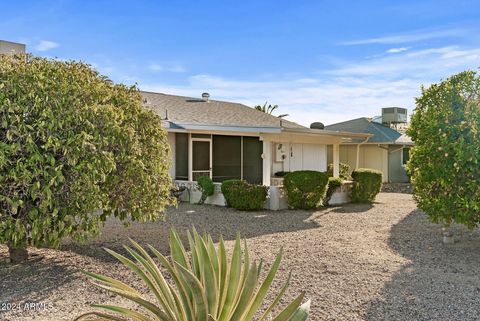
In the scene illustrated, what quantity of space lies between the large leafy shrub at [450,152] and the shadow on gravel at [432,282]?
0.73 meters

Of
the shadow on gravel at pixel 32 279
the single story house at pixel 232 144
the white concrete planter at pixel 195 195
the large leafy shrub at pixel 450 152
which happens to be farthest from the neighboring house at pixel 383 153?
the shadow on gravel at pixel 32 279

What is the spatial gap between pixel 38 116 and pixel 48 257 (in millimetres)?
2636

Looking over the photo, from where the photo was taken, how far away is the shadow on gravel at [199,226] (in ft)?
26.0

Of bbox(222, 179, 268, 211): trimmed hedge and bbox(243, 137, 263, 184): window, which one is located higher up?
bbox(243, 137, 263, 184): window

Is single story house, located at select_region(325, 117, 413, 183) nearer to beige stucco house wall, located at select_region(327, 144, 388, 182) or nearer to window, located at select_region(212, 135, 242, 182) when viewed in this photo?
beige stucco house wall, located at select_region(327, 144, 388, 182)

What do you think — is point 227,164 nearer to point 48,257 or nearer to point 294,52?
point 294,52

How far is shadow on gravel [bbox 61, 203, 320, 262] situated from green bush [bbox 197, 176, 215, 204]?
47cm

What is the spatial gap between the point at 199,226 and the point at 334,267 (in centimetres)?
467

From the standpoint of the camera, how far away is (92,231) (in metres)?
5.92

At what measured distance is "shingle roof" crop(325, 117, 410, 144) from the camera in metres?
23.5

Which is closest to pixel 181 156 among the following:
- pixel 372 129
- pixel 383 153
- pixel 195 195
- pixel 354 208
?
pixel 195 195

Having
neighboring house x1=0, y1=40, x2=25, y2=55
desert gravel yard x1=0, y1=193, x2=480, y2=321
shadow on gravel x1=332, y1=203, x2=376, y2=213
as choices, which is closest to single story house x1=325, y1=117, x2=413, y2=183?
shadow on gravel x1=332, y1=203, x2=376, y2=213

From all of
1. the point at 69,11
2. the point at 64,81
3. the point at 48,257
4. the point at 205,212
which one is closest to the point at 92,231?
the point at 48,257

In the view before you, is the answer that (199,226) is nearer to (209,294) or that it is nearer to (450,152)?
(450,152)
